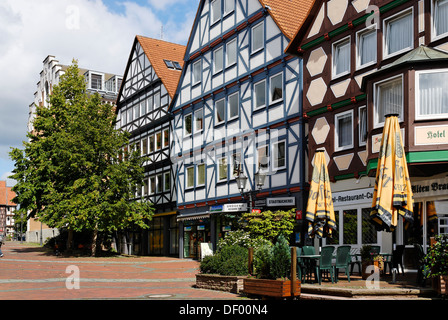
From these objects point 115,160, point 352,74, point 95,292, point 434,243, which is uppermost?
point 352,74

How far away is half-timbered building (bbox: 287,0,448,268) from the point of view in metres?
16.9

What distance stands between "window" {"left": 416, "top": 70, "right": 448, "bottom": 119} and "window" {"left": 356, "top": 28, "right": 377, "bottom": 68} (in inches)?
156

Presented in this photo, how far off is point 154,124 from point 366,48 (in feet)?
73.5

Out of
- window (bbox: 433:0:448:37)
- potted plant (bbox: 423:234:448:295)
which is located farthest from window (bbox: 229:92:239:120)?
potted plant (bbox: 423:234:448:295)

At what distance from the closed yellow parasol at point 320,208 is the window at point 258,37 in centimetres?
1253

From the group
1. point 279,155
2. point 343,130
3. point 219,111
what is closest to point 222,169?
point 219,111

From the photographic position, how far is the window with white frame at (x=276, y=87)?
1051 inches

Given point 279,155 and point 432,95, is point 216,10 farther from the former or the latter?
point 432,95

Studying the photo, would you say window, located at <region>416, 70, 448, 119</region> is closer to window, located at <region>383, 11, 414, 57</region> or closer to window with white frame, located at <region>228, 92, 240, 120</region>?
window, located at <region>383, 11, 414, 57</region>

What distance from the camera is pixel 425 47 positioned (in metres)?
17.8
